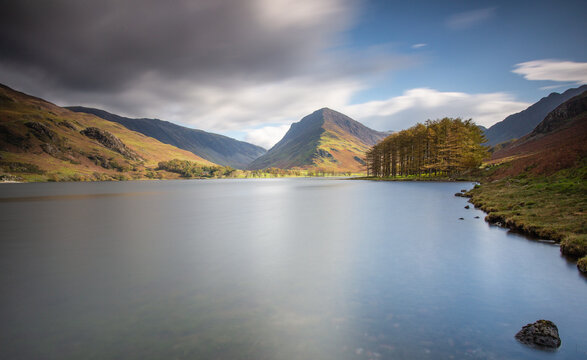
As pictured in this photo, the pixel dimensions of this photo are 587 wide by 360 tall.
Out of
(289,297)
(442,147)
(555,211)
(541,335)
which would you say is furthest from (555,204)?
(442,147)

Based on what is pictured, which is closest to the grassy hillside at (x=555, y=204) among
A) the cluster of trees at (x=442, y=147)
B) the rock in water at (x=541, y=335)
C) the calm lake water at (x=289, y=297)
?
the calm lake water at (x=289, y=297)

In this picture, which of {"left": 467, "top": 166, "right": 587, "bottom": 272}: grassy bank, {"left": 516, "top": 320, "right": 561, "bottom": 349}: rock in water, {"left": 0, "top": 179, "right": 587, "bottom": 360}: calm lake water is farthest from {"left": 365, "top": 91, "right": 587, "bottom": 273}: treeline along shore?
{"left": 516, "top": 320, "right": 561, "bottom": 349}: rock in water

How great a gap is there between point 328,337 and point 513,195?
29498 mm

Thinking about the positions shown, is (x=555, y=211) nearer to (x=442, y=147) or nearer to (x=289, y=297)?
(x=289, y=297)

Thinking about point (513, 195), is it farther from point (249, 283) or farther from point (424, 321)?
point (249, 283)

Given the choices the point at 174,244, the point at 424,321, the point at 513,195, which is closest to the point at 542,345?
the point at 424,321

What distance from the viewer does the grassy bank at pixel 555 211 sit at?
13656mm

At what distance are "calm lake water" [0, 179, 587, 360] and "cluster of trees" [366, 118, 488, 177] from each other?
7236cm

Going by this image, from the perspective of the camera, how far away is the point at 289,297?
1046 cm

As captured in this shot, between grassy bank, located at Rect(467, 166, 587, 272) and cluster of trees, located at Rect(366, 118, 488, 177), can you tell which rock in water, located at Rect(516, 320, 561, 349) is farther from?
cluster of trees, located at Rect(366, 118, 488, 177)

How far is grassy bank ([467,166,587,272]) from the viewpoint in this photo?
44.8ft

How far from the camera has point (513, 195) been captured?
27469 millimetres

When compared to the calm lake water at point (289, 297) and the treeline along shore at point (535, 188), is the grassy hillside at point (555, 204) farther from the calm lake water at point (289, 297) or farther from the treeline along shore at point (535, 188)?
the calm lake water at point (289, 297)

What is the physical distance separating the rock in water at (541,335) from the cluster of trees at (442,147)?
84.7 meters
